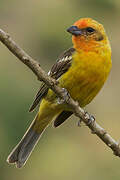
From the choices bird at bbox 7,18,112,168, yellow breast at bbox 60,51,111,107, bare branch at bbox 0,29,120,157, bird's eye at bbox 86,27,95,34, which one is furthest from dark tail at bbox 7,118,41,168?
bird's eye at bbox 86,27,95,34

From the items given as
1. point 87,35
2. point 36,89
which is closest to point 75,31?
point 87,35

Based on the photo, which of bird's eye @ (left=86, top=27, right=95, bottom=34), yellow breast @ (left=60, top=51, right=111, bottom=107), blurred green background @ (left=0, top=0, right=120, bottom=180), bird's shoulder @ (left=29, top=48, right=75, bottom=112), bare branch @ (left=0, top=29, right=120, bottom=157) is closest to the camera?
bare branch @ (left=0, top=29, right=120, bottom=157)

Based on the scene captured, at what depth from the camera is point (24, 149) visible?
6883 millimetres

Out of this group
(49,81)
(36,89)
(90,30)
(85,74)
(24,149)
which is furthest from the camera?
(36,89)

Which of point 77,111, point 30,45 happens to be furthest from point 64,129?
point 77,111

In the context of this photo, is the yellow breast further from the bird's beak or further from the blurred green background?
the blurred green background

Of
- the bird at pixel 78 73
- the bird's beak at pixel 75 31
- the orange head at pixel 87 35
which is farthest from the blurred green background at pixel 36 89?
the bird's beak at pixel 75 31

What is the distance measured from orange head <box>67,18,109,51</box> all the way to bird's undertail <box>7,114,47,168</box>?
128 centimetres

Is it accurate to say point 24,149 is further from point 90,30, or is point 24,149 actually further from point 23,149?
point 90,30

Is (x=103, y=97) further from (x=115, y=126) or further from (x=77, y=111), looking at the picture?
(x=77, y=111)

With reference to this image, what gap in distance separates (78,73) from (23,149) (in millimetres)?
1258

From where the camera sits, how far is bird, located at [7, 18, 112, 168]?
6.25 metres
